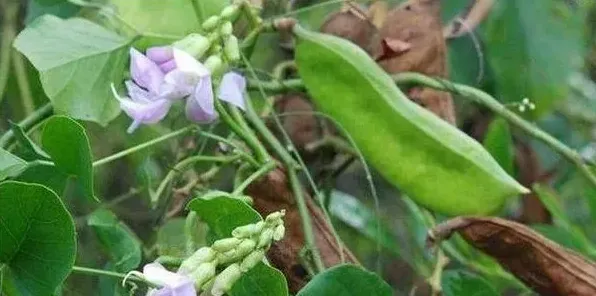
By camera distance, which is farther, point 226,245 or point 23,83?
point 23,83

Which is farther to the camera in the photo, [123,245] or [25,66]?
[25,66]

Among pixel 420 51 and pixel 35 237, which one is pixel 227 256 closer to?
pixel 35 237

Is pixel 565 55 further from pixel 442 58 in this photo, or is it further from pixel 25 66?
pixel 25 66

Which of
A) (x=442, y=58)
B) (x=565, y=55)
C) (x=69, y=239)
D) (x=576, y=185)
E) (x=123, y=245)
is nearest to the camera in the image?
(x=69, y=239)

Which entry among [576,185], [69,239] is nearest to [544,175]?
[576,185]

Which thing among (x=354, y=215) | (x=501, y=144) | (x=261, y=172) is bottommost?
(x=354, y=215)

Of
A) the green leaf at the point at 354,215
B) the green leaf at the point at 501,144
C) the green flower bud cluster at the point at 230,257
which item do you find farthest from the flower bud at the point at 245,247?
the green leaf at the point at 354,215

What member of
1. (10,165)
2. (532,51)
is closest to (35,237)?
(10,165)

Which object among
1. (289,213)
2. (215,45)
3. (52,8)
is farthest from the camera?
(52,8)
